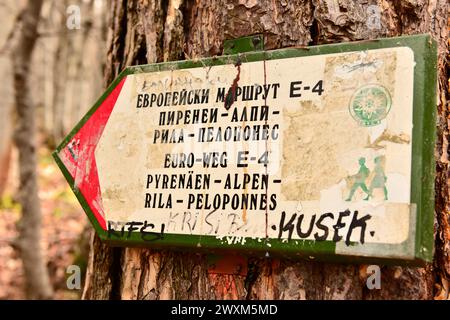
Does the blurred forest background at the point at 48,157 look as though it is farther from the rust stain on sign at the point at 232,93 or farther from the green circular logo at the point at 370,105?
the green circular logo at the point at 370,105

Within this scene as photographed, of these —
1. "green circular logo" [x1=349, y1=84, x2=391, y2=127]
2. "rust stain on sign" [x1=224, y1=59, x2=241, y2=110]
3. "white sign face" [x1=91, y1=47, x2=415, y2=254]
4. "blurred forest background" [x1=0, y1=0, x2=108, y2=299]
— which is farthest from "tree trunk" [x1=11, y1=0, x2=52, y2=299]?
"green circular logo" [x1=349, y1=84, x2=391, y2=127]

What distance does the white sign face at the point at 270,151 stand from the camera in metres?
1.33

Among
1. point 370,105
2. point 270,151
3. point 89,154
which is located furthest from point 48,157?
point 370,105

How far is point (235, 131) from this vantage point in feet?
4.98

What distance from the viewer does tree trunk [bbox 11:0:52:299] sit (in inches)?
Result: 176

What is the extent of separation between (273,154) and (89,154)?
0.64 metres

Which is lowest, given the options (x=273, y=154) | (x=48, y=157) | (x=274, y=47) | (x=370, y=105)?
(x=273, y=154)

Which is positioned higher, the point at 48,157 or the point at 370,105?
the point at 48,157

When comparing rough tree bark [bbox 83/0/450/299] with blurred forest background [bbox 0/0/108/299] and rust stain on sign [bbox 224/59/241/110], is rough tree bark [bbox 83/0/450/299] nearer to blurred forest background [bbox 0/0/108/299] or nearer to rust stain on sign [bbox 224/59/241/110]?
rust stain on sign [bbox 224/59/241/110]

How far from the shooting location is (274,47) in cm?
159

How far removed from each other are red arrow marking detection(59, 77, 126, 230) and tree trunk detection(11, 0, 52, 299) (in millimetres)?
2952

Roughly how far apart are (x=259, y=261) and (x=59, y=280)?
467 centimetres

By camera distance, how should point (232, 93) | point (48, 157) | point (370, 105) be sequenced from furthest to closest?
point (48, 157) < point (232, 93) < point (370, 105)

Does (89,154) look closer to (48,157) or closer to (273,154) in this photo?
(273,154)
